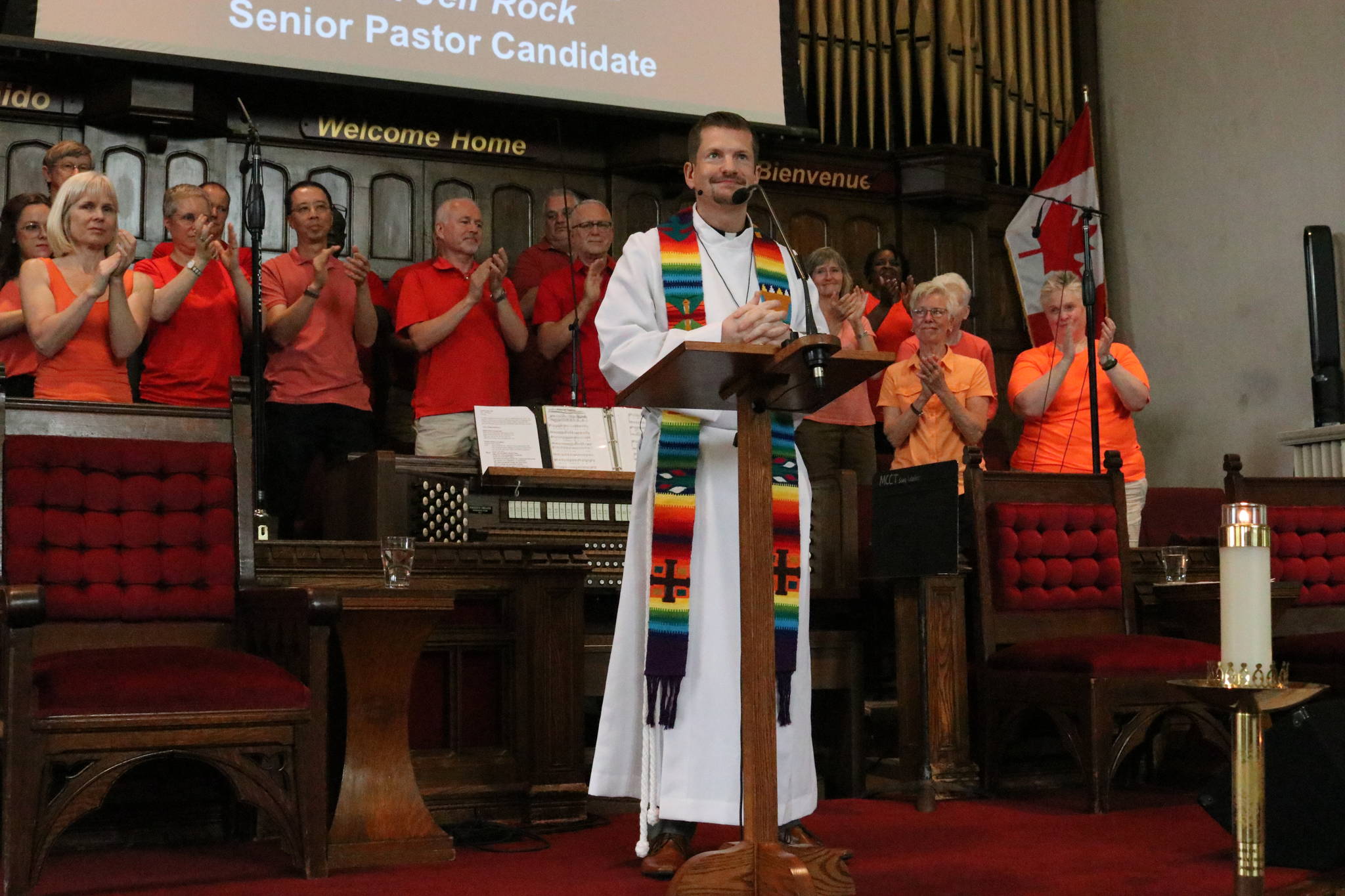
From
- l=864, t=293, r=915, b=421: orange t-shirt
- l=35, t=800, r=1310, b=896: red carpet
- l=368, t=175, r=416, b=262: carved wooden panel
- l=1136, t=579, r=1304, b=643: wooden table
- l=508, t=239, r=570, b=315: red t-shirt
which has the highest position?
l=368, t=175, r=416, b=262: carved wooden panel

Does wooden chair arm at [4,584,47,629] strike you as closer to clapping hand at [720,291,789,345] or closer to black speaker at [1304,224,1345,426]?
clapping hand at [720,291,789,345]

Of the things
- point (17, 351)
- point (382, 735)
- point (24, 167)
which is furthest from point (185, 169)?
point (382, 735)

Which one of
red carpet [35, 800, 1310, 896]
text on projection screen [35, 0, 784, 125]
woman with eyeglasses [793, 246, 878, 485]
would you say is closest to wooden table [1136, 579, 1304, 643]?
red carpet [35, 800, 1310, 896]

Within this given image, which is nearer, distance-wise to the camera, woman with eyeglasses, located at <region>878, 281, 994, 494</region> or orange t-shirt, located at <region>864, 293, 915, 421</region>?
woman with eyeglasses, located at <region>878, 281, 994, 494</region>

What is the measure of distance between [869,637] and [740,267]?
2513mm

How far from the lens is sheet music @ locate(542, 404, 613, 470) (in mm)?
4992

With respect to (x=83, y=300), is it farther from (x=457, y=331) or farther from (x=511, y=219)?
(x=511, y=219)

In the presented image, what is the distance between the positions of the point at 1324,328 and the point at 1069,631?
312 cm

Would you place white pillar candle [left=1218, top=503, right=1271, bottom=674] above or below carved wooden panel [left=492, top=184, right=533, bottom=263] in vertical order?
below

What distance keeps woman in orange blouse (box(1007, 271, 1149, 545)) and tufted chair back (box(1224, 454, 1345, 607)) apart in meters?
0.49

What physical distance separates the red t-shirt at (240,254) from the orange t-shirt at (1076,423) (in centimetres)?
330

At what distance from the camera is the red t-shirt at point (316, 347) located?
5582 millimetres

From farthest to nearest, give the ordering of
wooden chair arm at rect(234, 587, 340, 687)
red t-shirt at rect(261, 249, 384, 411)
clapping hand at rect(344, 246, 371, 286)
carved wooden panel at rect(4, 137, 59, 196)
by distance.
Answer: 1. carved wooden panel at rect(4, 137, 59, 196)
2. red t-shirt at rect(261, 249, 384, 411)
3. clapping hand at rect(344, 246, 371, 286)
4. wooden chair arm at rect(234, 587, 340, 687)

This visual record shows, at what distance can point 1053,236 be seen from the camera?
8.48 meters
